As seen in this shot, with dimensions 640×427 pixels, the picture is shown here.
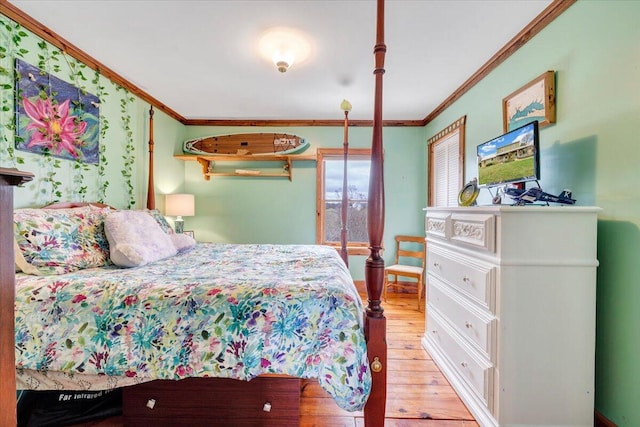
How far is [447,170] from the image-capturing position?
3.33m

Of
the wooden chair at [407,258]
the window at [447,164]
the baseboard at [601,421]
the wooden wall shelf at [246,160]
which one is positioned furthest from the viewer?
the wooden wall shelf at [246,160]

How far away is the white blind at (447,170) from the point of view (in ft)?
10.2

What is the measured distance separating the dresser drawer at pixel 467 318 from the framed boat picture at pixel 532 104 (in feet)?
4.08

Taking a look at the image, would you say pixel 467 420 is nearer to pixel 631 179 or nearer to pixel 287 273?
pixel 287 273

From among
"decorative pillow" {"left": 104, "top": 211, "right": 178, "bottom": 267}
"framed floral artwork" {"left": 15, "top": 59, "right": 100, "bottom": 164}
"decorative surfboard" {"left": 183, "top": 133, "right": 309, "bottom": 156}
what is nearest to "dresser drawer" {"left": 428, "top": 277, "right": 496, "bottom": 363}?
"decorative pillow" {"left": 104, "top": 211, "right": 178, "bottom": 267}

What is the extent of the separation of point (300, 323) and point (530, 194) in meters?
1.43

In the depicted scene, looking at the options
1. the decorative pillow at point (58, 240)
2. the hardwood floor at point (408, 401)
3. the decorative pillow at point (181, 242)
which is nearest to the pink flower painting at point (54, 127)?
the decorative pillow at point (58, 240)

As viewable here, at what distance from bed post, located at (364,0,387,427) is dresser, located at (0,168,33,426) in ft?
3.61

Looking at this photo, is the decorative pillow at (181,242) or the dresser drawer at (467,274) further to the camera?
the decorative pillow at (181,242)

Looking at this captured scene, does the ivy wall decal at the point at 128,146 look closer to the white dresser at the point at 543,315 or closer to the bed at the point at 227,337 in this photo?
the bed at the point at 227,337

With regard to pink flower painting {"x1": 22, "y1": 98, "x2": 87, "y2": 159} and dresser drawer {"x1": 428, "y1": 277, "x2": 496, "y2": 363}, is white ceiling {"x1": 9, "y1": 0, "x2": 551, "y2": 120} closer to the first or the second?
pink flower painting {"x1": 22, "y1": 98, "x2": 87, "y2": 159}

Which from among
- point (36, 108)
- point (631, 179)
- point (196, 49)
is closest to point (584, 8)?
point (631, 179)

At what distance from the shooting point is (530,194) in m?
1.52

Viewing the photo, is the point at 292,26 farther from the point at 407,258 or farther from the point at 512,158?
the point at 407,258
